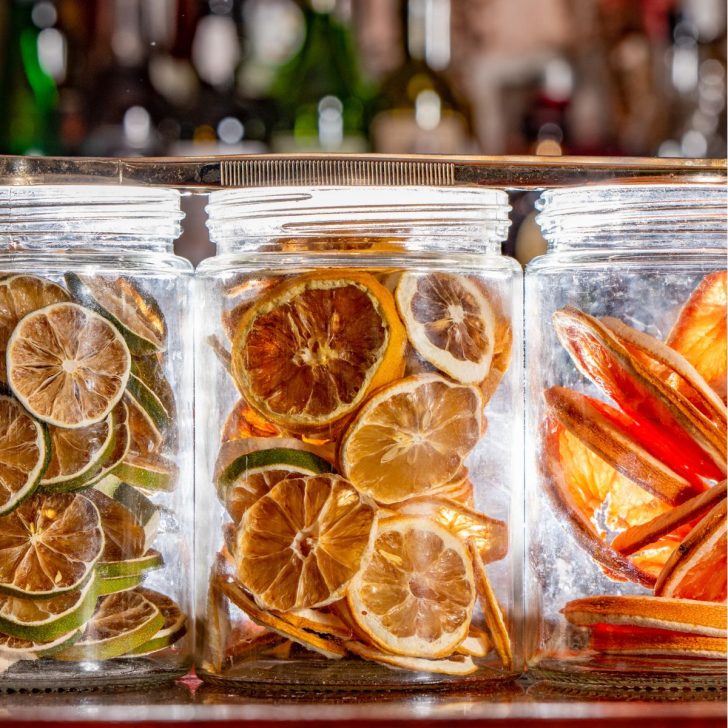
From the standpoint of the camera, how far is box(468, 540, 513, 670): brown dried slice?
0.57 meters

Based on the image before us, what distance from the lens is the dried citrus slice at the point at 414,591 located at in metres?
0.54

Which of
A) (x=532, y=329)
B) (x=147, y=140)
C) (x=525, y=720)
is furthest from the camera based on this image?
(x=147, y=140)

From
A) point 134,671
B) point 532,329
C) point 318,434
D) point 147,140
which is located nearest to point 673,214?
point 532,329

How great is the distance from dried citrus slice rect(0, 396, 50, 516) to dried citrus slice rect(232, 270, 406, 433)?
11cm

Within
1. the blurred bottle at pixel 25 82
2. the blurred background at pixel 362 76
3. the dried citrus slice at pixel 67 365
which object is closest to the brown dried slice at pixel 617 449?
the dried citrus slice at pixel 67 365

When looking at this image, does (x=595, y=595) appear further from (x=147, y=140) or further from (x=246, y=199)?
(x=147, y=140)

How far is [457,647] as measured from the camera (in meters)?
0.56

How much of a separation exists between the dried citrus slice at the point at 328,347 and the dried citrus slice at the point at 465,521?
0.06 m

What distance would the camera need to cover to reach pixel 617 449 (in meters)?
0.57

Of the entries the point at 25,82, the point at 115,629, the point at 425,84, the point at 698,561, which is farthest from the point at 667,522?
the point at 25,82

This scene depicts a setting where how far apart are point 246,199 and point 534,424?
7.2 inches

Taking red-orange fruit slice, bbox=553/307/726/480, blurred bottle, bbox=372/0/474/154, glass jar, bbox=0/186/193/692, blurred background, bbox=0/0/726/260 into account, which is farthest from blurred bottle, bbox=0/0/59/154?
red-orange fruit slice, bbox=553/307/726/480

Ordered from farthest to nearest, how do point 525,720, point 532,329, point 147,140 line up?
point 147,140 < point 532,329 < point 525,720

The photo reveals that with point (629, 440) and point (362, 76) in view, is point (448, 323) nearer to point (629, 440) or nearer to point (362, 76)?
point (629, 440)
